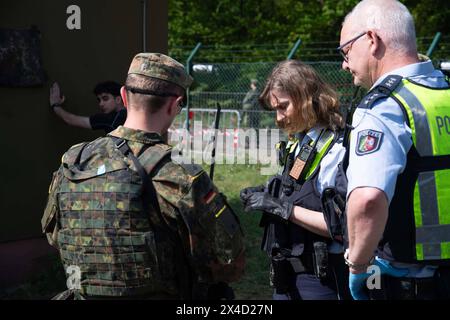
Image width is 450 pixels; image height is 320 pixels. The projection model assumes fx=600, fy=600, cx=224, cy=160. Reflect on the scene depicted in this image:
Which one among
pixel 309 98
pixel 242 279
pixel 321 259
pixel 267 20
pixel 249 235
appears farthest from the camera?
pixel 267 20

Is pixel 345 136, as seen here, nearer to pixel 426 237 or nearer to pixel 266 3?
pixel 426 237

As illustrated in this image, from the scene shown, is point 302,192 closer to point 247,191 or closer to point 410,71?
point 247,191

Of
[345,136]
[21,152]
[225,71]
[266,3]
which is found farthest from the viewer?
[266,3]

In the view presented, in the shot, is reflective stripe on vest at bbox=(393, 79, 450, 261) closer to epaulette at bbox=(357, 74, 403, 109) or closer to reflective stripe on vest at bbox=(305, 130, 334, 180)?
epaulette at bbox=(357, 74, 403, 109)

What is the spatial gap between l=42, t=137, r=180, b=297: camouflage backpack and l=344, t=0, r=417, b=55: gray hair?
2.97ft

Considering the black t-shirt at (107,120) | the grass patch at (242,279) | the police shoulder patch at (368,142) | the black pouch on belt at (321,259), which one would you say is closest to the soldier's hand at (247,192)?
the black pouch on belt at (321,259)

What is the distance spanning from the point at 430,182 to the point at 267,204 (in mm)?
835

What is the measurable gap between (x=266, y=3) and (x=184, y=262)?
21408mm

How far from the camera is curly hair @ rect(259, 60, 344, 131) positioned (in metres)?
2.89

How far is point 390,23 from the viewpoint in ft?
7.32

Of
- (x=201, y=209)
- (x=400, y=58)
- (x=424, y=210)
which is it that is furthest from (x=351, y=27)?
(x=201, y=209)

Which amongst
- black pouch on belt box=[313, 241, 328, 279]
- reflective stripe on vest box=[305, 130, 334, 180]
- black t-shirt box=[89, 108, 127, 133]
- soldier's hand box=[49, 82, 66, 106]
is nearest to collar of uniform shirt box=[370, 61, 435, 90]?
reflective stripe on vest box=[305, 130, 334, 180]

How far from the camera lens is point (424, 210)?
219cm

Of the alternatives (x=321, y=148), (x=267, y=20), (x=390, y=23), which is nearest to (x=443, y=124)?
(x=390, y=23)
